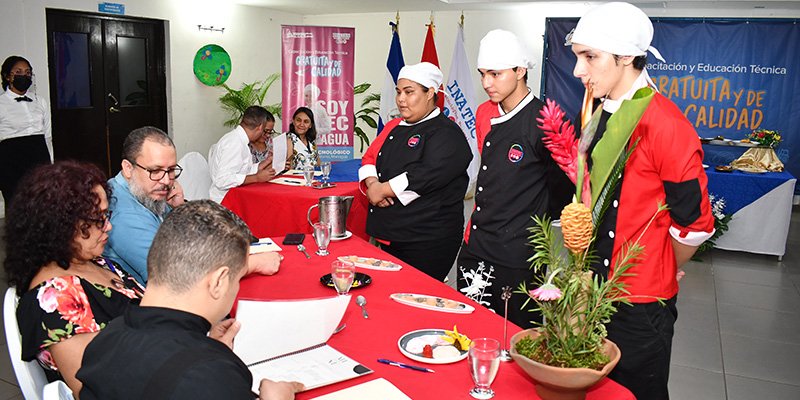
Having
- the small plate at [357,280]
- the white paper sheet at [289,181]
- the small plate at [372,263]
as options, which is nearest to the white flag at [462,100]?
the white paper sheet at [289,181]

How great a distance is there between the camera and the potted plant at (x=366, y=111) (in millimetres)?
9719

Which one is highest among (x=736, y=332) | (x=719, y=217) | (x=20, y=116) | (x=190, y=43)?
(x=190, y=43)

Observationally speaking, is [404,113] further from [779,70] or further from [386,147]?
[779,70]

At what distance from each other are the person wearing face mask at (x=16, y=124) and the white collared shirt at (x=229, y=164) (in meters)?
2.29

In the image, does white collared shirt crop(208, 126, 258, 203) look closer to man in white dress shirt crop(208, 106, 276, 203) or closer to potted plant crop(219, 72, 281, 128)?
man in white dress shirt crop(208, 106, 276, 203)

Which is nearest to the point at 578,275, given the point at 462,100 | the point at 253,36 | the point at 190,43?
the point at 462,100

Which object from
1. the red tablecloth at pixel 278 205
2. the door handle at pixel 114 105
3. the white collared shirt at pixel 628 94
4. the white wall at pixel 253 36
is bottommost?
the red tablecloth at pixel 278 205

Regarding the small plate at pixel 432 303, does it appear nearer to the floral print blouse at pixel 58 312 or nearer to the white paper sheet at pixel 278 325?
the white paper sheet at pixel 278 325

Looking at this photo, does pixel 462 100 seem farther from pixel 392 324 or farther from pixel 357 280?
pixel 392 324

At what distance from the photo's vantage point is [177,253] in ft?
4.21

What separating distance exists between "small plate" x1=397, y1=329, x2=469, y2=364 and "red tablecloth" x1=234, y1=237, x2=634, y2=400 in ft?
0.06

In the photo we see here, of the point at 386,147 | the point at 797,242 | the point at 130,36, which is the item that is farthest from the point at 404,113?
the point at 130,36

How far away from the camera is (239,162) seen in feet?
14.8

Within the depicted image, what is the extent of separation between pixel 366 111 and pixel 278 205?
577 cm
